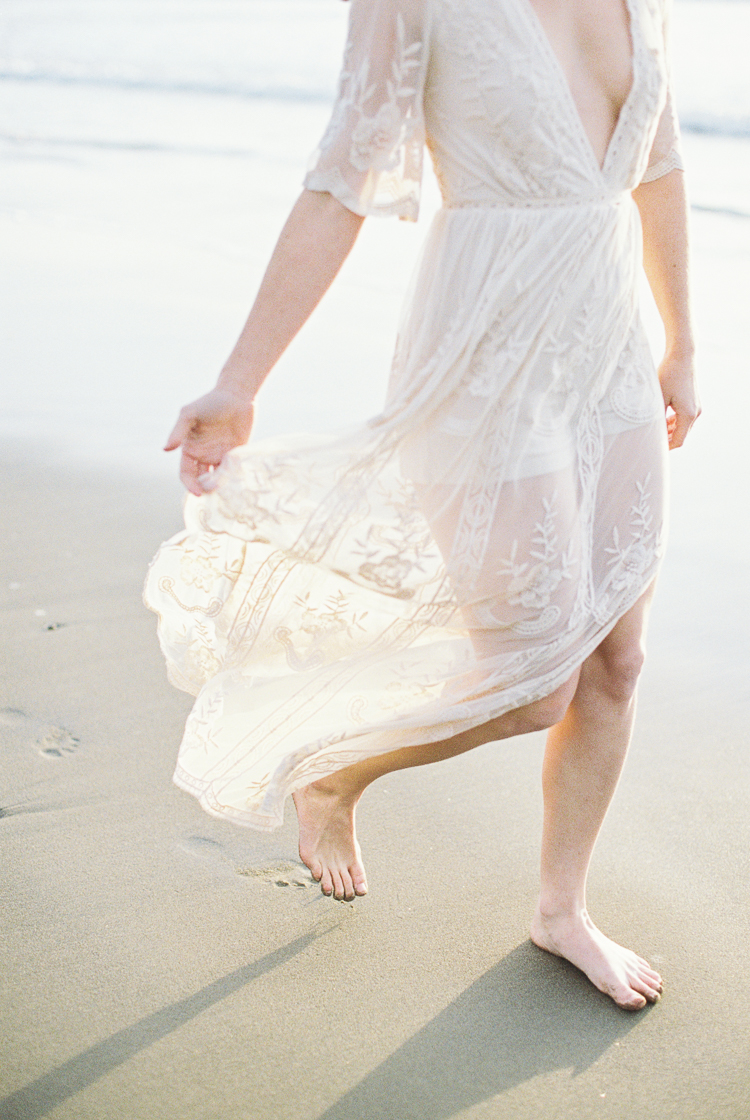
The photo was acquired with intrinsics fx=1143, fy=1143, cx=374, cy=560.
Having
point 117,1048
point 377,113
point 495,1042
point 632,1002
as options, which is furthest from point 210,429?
point 632,1002

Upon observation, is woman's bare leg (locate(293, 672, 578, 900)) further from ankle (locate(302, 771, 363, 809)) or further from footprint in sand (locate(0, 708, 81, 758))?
footprint in sand (locate(0, 708, 81, 758))

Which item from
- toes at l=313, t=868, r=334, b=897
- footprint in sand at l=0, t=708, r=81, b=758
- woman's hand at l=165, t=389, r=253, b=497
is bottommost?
footprint in sand at l=0, t=708, r=81, b=758

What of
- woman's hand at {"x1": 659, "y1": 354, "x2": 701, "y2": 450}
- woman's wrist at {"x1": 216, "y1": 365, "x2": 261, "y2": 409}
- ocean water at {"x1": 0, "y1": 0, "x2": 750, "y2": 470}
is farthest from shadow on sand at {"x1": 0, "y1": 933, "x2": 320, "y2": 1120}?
ocean water at {"x1": 0, "y1": 0, "x2": 750, "y2": 470}

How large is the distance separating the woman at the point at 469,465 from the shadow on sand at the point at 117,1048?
1.05 ft

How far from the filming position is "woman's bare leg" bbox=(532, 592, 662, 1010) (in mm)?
2041

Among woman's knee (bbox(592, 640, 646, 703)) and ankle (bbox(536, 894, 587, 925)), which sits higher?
woman's knee (bbox(592, 640, 646, 703))

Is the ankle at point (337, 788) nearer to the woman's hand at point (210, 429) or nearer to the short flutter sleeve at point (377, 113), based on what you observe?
the woman's hand at point (210, 429)

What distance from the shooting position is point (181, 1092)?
182 centimetres

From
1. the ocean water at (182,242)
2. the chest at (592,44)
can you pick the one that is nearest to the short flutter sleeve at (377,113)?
the chest at (592,44)

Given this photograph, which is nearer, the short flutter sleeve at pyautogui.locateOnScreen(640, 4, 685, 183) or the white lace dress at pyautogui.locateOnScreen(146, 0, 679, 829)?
the white lace dress at pyautogui.locateOnScreen(146, 0, 679, 829)

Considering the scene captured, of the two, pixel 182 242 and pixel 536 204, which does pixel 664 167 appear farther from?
pixel 182 242

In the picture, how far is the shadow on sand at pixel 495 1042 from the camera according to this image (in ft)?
6.02

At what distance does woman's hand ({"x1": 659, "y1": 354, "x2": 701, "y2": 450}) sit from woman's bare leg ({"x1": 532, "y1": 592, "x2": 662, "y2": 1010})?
0.38 m

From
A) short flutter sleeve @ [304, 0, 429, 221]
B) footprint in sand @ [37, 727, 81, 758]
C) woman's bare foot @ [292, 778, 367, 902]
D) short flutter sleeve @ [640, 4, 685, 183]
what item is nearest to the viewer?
short flutter sleeve @ [304, 0, 429, 221]
